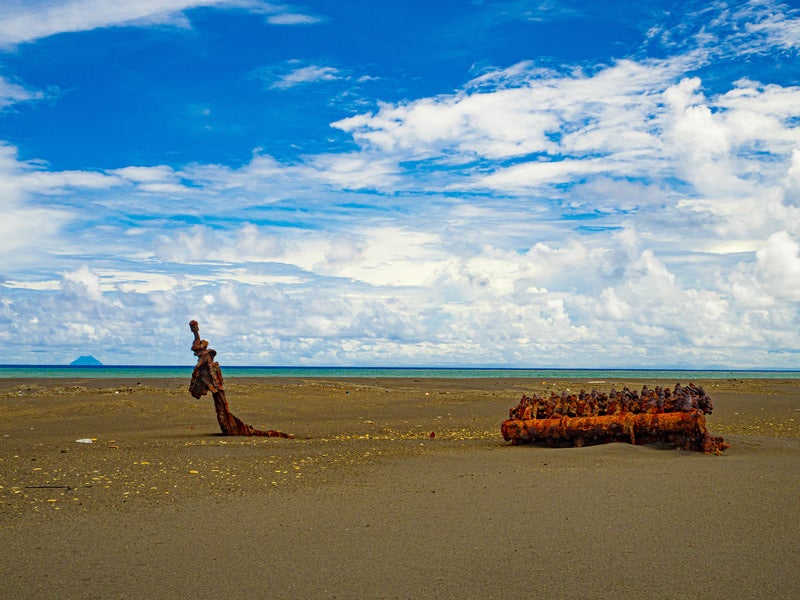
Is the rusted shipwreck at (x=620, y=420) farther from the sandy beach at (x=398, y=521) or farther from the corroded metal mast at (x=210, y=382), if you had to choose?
the corroded metal mast at (x=210, y=382)

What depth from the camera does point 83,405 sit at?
23016mm

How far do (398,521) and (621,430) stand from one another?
5944mm

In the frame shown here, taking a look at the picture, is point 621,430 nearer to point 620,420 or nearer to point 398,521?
point 620,420

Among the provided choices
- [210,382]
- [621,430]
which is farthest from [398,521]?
[210,382]

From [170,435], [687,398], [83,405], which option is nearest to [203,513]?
[687,398]

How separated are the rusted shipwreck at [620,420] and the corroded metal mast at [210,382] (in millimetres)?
5571

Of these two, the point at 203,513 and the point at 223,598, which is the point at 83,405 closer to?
the point at 203,513

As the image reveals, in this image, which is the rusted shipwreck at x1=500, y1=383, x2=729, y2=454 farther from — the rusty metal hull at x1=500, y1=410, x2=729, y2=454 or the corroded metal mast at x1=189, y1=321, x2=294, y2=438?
the corroded metal mast at x1=189, y1=321, x2=294, y2=438

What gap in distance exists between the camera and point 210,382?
14.4 m

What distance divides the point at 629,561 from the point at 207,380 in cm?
1079

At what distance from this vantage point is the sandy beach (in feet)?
16.0

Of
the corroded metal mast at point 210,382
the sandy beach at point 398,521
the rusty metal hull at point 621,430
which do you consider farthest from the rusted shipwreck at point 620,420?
the corroded metal mast at point 210,382

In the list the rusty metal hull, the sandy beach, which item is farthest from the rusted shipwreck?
the sandy beach

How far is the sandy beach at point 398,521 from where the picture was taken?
488 cm
